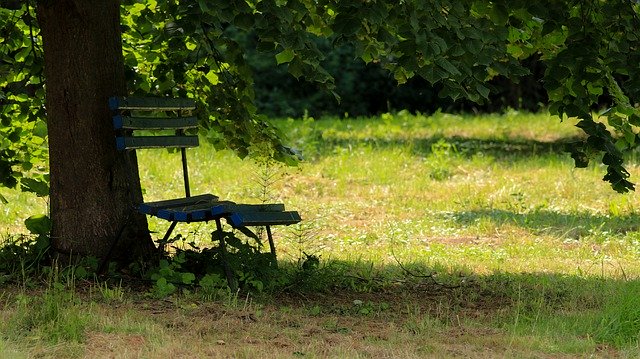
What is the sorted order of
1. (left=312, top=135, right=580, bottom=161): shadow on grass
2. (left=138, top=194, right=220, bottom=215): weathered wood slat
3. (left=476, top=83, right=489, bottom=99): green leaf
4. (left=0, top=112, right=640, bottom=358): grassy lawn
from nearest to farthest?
(left=0, top=112, right=640, bottom=358): grassy lawn < (left=476, top=83, right=489, bottom=99): green leaf < (left=138, top=194, right=220, bottom=215): weathered wood slat < (left=312, top=135, right=580, bottom=161): shadow on grass

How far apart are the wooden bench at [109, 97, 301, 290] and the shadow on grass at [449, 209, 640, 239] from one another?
134 inches

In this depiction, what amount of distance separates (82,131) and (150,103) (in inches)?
19.0

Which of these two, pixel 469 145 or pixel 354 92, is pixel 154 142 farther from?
pixel 354 92

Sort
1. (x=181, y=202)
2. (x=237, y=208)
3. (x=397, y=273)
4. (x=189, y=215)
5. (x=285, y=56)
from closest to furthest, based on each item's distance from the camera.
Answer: (x=189, y=215) → (x=237, y=208) → (x=285, y=56) → (x=181, y=202) → (x=397, y=273)

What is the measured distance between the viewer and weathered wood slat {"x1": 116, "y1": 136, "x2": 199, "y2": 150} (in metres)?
6.33

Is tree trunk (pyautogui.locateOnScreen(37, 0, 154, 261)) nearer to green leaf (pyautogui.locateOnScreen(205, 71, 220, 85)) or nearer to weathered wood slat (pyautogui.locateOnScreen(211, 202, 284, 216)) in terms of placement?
weathered wood slat (pyautogui.locateOnScreen(211, 202, 284, 216))

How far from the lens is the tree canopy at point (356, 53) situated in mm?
5617

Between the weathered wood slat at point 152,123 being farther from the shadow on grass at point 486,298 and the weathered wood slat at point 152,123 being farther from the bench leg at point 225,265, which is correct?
the shadow on grass at point 486,298

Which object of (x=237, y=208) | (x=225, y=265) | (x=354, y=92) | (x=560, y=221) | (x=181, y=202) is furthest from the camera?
(x=354, y=92)

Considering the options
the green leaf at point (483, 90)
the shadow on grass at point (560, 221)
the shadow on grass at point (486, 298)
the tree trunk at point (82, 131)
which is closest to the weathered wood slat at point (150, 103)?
the tree trunk at point (82, 131)

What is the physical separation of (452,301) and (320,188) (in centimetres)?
526

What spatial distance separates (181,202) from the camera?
21.3 feet

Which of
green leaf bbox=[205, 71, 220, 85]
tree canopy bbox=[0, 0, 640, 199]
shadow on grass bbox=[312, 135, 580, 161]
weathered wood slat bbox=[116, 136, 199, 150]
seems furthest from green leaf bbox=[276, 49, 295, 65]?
shadow on grass bbox=[312, 135, 580, 161]

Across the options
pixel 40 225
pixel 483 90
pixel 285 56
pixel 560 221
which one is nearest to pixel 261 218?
pixel 285 56
